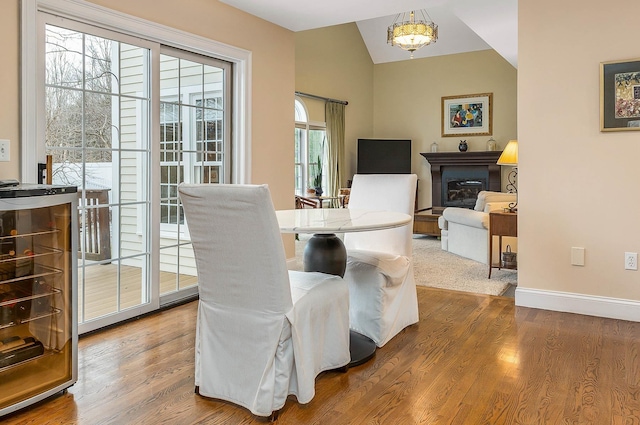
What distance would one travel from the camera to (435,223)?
7426mm

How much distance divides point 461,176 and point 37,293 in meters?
8.36

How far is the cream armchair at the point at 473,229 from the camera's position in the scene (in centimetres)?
539

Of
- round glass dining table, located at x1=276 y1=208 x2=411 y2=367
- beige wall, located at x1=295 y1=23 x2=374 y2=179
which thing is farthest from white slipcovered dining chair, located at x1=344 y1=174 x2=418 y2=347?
beige wall, located at x1=295 y1=23 x2=374 y2=179

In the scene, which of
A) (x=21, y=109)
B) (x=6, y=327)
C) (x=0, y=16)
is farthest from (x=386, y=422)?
(x=0, y=16)

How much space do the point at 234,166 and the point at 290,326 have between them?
8.00ft

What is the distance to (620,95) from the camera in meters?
3.22

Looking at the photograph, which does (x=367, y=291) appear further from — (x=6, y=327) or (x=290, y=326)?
(x=6, y=327)

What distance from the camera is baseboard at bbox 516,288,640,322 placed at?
326 centimetres

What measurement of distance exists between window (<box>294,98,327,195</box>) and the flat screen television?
100cm

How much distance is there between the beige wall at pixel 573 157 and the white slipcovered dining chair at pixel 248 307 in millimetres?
2091

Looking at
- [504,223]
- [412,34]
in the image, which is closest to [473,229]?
[504,223]

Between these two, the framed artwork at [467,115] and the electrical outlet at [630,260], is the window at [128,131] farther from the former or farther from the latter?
the framed artwork at [467,115]

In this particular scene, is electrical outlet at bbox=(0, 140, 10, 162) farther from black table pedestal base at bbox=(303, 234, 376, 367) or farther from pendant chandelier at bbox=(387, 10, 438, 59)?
pendant chandelier at bbox=(387, 10, 438, 59)

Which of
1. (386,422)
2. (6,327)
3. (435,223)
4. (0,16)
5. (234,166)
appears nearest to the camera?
(386,422)
